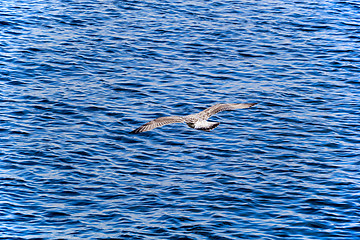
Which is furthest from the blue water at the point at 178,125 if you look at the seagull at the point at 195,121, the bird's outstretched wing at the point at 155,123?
the bird's outstretched wing at the point at 155,123

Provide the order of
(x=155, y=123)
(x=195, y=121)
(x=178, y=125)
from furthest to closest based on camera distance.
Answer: (x=178, y=125) → (x=195, y=121) → (x=155, y=123)

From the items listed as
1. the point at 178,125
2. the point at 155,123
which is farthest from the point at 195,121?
the point at 178,125

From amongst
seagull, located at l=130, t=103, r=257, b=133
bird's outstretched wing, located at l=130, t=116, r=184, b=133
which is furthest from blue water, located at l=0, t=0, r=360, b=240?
bird's outstretched wing, located at l=130, t=116, r=184, b=133

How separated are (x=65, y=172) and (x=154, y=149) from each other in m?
3.23

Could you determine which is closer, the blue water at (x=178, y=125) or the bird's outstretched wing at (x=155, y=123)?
the bird's outstretched wing at (x=155, y=123)

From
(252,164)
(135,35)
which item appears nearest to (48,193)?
(252,164)

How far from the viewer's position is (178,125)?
22641mm

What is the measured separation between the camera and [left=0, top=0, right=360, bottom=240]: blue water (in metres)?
16.6

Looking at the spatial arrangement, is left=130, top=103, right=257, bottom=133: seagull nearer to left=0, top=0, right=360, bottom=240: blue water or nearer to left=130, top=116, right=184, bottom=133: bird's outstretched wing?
left=130, top=116, right=184, bottom=133: bird's outstretched wing

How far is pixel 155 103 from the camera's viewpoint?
2350cm

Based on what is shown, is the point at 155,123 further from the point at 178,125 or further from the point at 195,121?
the point at 178,125

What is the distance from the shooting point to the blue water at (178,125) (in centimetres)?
1658

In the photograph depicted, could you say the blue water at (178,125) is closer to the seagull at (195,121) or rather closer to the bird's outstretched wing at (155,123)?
the seagull at (195,121)

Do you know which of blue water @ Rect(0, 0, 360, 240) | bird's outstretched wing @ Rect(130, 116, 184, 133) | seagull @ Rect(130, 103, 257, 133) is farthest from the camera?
blue water @ Rect(0, 0, 360, 240)
